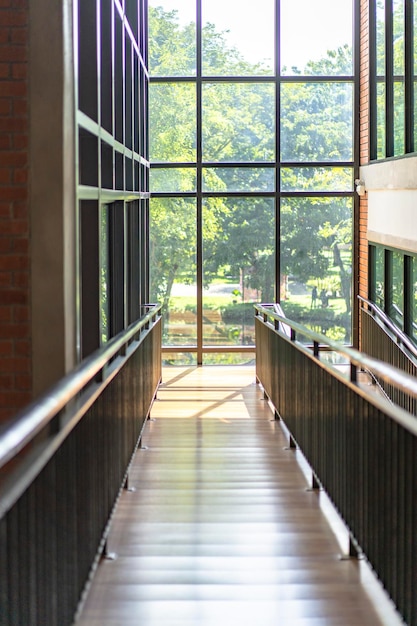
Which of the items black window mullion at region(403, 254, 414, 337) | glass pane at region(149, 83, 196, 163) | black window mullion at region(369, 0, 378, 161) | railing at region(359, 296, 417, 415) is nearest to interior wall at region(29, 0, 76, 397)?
railing at region(359, 296, 417, 415)

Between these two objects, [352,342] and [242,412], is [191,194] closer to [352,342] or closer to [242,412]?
[352,342]

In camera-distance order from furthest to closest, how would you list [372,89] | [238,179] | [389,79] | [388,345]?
[238,179], [372,89], [389,79], [388,345]

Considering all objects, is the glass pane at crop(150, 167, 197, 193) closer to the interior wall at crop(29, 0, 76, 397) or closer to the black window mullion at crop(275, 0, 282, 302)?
the black window mullion at crop(275, 0, 282, 302)

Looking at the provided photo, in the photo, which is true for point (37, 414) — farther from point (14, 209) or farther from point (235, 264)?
point (235, 264)

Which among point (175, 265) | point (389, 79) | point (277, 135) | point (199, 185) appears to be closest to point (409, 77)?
point (389, 79)

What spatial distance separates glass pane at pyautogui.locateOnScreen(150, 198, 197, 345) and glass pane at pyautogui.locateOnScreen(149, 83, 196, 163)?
639mm

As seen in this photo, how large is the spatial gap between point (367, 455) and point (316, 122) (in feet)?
30.6

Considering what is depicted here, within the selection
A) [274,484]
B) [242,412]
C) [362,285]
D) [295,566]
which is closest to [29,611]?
[295,566]

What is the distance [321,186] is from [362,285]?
4.89 feet

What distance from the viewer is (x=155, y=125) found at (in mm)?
12359

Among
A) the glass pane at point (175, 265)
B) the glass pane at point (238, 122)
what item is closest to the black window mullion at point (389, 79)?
the glass pane at point (238, 122)

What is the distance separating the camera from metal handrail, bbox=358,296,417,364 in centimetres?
892

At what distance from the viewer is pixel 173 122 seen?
12422 mm

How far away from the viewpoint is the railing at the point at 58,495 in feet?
7.10
